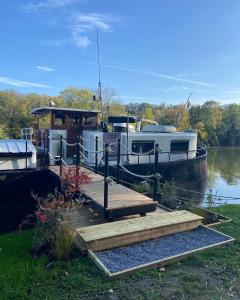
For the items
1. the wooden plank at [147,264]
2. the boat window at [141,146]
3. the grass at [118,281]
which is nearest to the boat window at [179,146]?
the boat window at [141,146]

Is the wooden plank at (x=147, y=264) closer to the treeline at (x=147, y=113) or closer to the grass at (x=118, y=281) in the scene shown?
the grass at (x=118, y=281)

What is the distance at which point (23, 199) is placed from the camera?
955 centimetres

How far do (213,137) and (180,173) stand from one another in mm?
37749

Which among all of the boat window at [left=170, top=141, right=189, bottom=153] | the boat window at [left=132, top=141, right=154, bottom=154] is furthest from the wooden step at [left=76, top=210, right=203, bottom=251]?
the boat window at [left=170, top=141, right=189, bottom=153]

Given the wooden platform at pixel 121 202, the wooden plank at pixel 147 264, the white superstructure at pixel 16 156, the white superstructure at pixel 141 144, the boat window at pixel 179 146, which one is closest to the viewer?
the wooden plank at pixel 147 264

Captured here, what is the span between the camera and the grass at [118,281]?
3.44 meters

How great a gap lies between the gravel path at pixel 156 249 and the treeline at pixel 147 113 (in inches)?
942

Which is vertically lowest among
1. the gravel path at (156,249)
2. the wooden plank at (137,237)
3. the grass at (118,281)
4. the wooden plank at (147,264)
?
the grass at (118,281)

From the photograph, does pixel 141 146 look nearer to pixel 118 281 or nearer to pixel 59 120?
pixel 59 120

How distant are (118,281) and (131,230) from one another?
3.97 feet

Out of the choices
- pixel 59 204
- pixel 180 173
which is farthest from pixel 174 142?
pixel 59 204

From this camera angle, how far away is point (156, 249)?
4.59m

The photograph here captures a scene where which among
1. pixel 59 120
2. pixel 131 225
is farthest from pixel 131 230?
pixel 59 120

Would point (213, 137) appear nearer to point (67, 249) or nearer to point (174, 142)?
point (174, 142)
